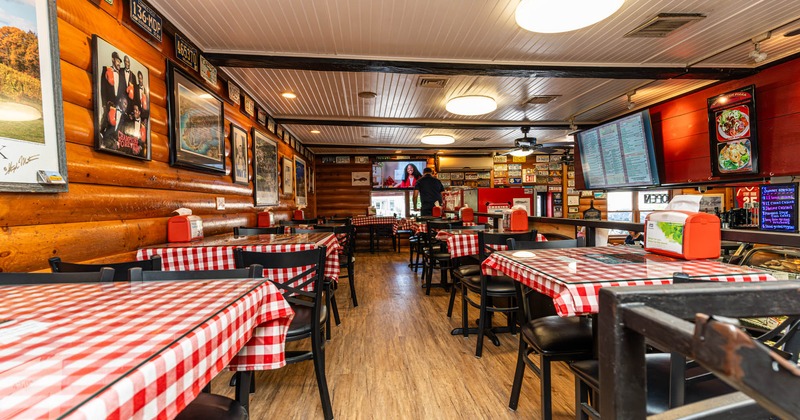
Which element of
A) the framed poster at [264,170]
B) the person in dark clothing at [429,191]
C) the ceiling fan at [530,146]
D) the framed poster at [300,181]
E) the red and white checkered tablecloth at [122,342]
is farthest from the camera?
the framed poster at [300,181]

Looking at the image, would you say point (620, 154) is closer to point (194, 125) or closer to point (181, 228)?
point (194, 125)

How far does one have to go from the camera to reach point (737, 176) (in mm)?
4363

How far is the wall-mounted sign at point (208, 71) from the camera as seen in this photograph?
135 inches

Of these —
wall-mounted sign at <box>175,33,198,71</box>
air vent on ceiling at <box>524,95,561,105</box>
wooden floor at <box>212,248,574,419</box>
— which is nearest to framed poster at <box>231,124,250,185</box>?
wall-mounted sign at <box>175,33,198,71</box>

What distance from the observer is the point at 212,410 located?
107 cm

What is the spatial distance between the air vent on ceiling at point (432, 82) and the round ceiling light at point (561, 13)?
6.73 ft

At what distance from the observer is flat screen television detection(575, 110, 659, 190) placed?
5.14m

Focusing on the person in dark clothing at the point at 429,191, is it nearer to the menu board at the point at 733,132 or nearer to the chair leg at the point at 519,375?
the menu board at the point at 733,132

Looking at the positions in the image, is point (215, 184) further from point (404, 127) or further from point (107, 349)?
point (404, 127)

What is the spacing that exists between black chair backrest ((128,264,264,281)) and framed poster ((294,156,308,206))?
6.09 metres

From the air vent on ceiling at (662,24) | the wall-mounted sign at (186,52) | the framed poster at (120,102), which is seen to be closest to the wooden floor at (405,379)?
the framed poster at (120,102)

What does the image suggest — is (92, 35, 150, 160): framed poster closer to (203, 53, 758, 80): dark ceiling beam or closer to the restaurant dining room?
the restaurant dining room

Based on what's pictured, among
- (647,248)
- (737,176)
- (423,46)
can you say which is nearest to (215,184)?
(423,46)

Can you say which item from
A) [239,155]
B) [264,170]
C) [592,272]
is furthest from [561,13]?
[264,170]
